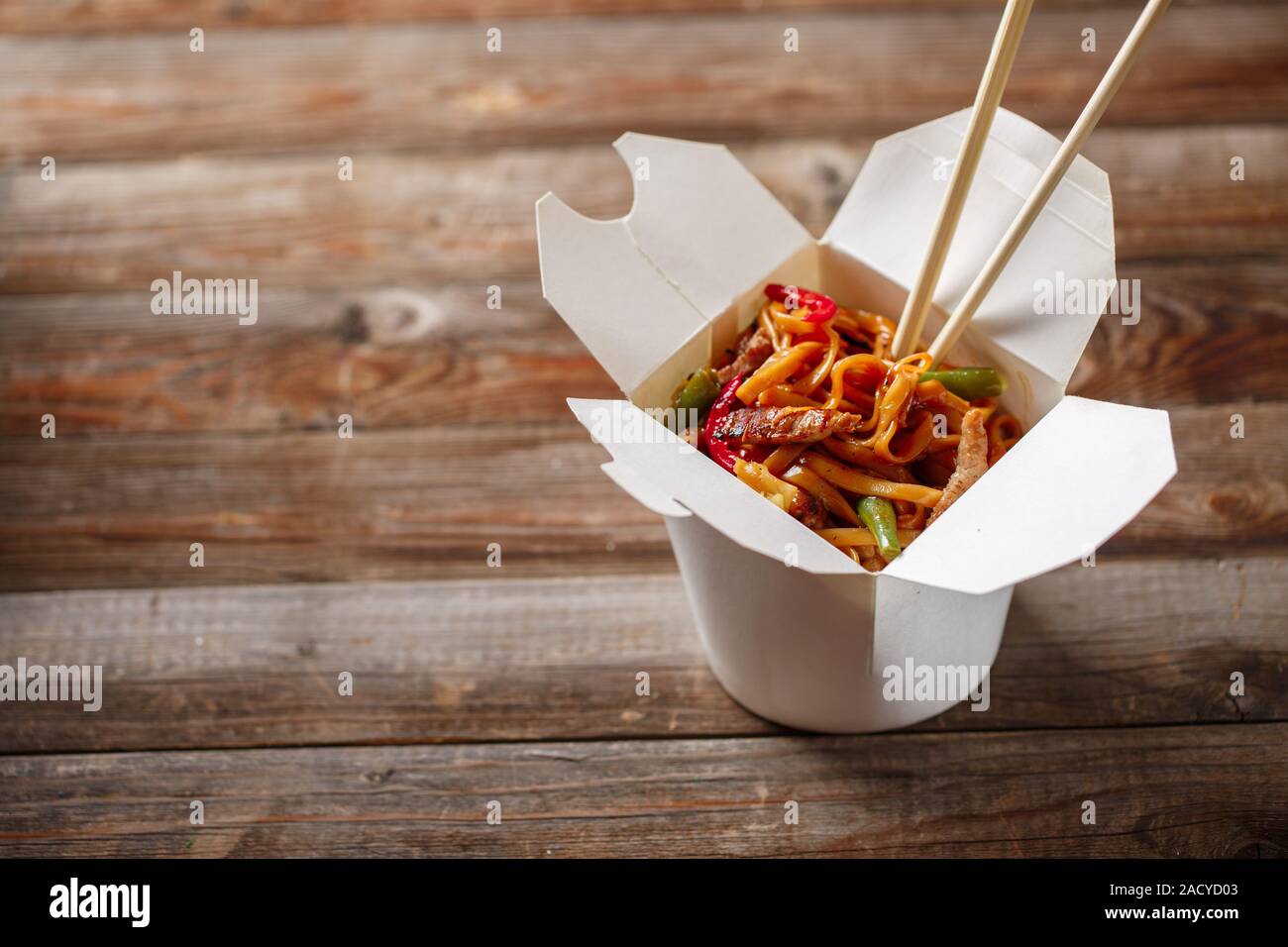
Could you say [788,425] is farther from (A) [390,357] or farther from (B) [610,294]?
(A) [390,357]

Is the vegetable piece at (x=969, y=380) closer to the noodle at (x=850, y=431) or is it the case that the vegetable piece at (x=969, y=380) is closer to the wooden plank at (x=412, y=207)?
the noodle at (x=850, y=431)

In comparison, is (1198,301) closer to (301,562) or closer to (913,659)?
A: (913,659)

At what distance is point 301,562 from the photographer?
152 cm

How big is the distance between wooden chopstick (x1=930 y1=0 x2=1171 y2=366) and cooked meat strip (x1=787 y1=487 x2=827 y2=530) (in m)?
0.19

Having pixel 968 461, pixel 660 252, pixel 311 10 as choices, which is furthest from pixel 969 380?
pixel 311 10

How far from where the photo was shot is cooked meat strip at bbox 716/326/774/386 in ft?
3.90

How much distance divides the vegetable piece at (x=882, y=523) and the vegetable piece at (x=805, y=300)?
21cm

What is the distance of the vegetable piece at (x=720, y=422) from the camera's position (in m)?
1.12

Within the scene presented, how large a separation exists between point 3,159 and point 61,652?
3.53 ft

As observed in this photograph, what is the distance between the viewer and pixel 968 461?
109 centimetres

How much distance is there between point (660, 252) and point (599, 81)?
104 centimetres

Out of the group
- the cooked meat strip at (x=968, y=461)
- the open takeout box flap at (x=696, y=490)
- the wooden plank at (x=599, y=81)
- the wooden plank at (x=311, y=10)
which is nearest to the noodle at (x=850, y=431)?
the cooked meat strip at (x=968, y=461)

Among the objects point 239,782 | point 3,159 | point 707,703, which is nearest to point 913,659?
point 707,703
